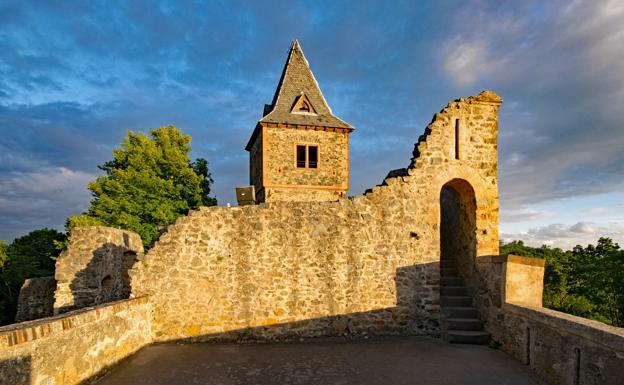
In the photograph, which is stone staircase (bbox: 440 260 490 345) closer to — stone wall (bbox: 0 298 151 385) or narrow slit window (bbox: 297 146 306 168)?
stone wall (bbox: 0 298 151 385)

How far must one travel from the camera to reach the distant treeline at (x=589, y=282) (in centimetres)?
2316

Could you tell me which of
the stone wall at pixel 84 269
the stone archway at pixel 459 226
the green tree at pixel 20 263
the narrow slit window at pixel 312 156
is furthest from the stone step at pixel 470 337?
the green tree at pixel 20 263

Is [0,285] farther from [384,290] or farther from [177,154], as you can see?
[384,290]

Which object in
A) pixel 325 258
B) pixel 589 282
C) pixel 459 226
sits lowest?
pixel 589 282

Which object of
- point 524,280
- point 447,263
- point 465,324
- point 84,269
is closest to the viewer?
point 524,280

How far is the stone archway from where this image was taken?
29.0 ft

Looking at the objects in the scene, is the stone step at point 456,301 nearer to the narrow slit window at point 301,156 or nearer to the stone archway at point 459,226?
the stone archway at point 459,226

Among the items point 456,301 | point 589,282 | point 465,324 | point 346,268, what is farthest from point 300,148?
point 589,282

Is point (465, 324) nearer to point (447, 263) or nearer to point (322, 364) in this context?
point (447, 263)

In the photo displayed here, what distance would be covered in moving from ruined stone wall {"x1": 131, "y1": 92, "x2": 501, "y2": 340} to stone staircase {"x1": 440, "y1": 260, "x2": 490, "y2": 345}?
0.41m

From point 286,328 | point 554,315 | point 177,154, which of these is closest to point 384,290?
point 286,328

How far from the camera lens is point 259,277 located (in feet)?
26.2

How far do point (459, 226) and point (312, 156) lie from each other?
11.5 m

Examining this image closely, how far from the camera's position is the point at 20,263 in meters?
22.8
